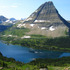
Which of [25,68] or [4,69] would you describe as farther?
[25,68]

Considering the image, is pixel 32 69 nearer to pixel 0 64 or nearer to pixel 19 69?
pixel 19 69

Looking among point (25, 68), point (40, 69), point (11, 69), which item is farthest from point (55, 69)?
point (11, 69)

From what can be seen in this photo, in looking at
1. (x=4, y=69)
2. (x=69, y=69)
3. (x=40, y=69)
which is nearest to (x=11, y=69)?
(x=4, y=69)

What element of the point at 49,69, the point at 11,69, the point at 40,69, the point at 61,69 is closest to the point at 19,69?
the point at 11,69

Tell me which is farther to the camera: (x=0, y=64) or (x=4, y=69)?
(x=0, y=64)

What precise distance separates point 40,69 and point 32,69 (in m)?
6.60

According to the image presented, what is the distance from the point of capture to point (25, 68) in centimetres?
14188

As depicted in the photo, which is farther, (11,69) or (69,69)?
(69,69)

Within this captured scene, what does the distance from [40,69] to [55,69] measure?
1420cm

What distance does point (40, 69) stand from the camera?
139 m

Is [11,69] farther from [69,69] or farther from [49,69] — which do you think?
[69,69]

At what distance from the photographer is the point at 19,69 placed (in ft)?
442

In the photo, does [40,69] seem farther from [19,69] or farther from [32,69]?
[19,69]

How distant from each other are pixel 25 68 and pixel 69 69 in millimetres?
36747
